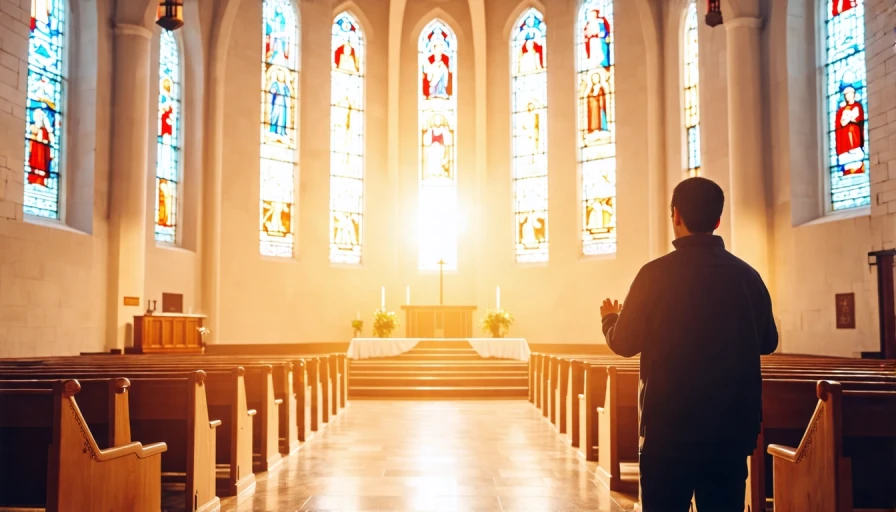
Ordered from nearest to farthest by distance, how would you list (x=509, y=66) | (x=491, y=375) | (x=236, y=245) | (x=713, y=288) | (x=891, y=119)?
1. (x=713, y=288)
2. (x=891, y=119)
3. (x=491, y=375)
4. (x=236, y=245)
5. (x=509, y=66)

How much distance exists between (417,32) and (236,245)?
664cm

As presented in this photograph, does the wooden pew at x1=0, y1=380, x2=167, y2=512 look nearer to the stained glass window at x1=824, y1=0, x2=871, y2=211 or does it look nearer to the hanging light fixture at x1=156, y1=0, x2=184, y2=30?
the hanging light fixture at x1=156, y1=0, x2=184, y2=30

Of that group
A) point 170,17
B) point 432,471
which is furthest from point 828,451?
point 170,17

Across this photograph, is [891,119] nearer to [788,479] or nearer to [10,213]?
[788,479]

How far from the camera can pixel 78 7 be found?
40.7 ft

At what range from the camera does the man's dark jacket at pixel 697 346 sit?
2.29 metres

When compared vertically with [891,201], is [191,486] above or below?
below

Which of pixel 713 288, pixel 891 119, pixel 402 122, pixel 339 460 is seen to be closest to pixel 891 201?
pixel 891 119

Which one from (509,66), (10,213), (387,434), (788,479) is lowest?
(387,434)

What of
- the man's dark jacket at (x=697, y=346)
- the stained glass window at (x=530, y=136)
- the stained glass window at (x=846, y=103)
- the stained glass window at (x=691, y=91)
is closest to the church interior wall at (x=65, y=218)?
the stained glass window at (x=530, y=136)

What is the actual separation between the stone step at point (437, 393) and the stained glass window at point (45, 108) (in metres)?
5.37

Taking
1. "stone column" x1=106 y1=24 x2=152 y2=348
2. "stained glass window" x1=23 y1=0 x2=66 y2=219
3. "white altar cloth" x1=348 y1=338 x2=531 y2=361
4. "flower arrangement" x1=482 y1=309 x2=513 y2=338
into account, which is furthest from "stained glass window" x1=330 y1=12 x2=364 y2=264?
"stained glass window" x1=23 y1=0 x2=66 y2=219

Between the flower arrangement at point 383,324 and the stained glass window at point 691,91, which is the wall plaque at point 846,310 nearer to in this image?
the stained glass window at point 691,91

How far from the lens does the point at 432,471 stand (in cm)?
602
